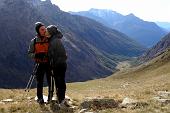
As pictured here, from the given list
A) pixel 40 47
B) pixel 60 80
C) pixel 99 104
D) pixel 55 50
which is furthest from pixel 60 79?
pixel 99 104

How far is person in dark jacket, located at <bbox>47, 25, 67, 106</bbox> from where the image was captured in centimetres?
1814

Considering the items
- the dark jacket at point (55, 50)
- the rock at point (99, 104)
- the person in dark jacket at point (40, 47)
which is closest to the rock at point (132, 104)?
the rock at point (99, 104)

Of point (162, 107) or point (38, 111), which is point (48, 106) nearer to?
point (38, 111)

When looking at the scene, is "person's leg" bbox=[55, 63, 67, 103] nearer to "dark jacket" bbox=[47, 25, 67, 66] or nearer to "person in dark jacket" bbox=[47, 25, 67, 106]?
"person in dark jacket" bbox=[47, 25, 67, 106]

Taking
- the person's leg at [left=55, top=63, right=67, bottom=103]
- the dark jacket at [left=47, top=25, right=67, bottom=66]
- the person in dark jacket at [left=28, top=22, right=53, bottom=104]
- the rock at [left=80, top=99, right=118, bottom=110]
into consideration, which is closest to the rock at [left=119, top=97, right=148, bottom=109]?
the rock at [left=80, top=99, right=118, bottom=110]

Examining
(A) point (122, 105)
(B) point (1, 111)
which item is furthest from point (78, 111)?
(B) point (1, 111)

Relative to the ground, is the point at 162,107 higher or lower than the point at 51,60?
lower

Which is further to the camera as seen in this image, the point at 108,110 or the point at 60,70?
the point at 60,70

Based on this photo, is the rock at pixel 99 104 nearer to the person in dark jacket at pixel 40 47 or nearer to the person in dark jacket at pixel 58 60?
the person in dark jacket at pixel 58 60

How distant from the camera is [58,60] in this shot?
18.1m

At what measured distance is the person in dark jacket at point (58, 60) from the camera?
18141 millimetres

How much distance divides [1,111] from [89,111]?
12.3ft

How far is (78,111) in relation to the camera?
17.6m

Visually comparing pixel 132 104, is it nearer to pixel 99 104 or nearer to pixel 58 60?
pixel 99 104
